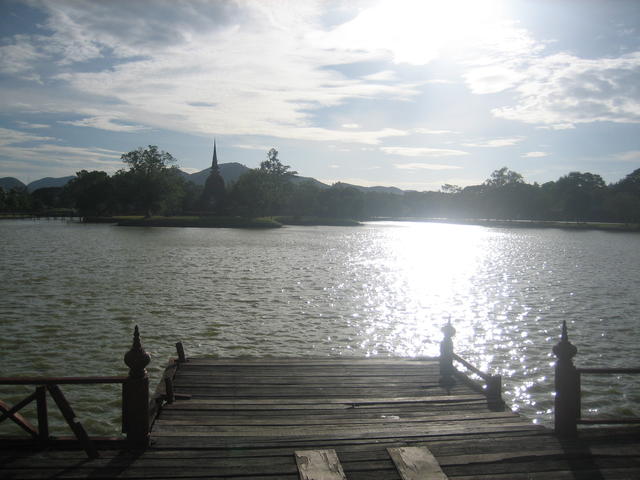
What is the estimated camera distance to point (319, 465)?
5246 mm

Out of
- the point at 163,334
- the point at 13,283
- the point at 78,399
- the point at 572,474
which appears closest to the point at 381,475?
the point at 572,474

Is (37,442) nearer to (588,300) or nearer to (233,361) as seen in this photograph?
(233,361)

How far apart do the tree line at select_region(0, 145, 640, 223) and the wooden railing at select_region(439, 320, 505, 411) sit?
103 metres

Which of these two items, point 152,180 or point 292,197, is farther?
point 292,197

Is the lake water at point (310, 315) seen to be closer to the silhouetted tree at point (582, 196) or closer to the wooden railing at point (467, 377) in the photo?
the wooden railing at point (467, 377)

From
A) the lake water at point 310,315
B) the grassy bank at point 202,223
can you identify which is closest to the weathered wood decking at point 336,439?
the lake water at point 310,315

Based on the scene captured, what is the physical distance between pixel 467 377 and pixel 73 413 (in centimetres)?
670

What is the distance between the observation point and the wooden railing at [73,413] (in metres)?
5.39

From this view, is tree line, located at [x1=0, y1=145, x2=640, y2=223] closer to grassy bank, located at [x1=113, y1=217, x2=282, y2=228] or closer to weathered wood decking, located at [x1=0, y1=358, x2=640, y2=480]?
grassy bank, located at [x1=113, y1=217, x2=282, y2=228]

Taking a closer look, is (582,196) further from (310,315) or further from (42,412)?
(42,412)

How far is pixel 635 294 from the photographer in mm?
25375

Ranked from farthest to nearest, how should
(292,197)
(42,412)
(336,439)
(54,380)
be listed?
(292,197) → (336,439) → (54,380) → (42,412)

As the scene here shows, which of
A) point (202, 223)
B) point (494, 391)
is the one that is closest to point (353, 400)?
point (494, 391)

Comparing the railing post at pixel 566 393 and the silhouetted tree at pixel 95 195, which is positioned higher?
the silhouetted tree at pixel 95 195
